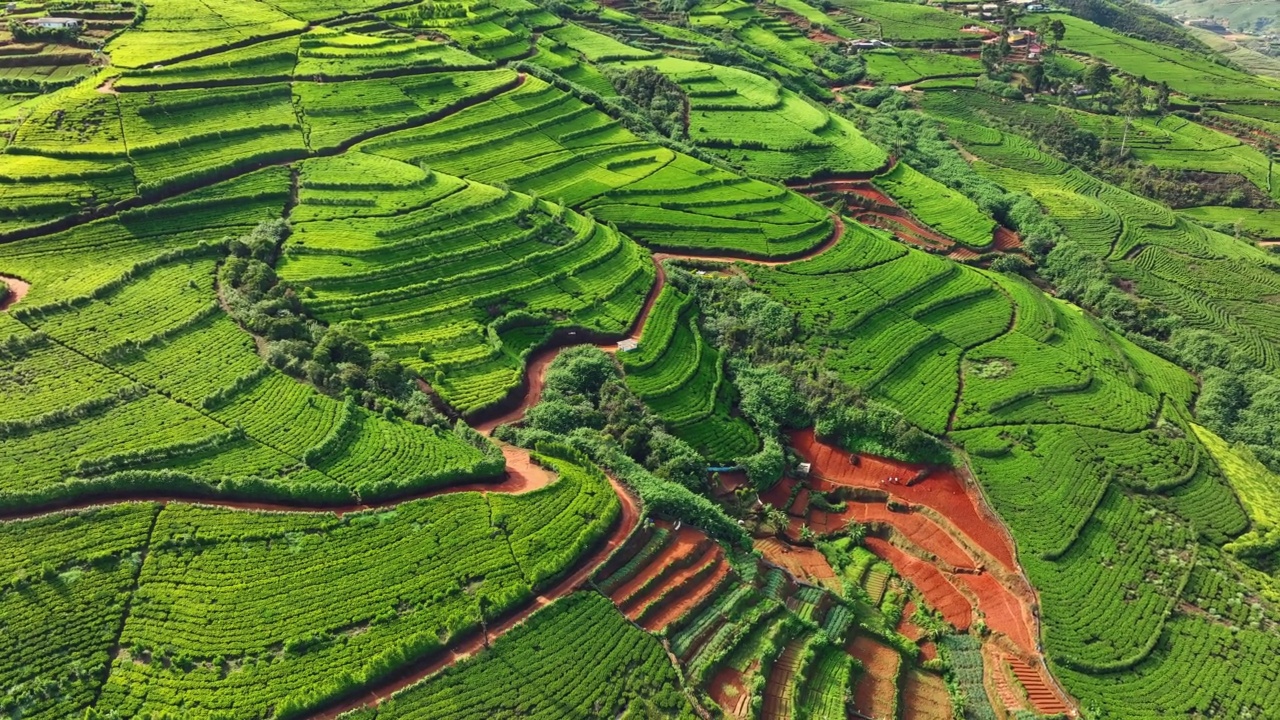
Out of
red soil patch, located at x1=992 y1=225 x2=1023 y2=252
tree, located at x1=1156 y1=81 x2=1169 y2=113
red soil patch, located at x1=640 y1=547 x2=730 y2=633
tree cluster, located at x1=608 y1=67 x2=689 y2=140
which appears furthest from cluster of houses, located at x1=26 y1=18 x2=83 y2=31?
tree, located at x1=1156 y1=81 x2=1169 y2=113

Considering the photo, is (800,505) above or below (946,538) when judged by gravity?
below

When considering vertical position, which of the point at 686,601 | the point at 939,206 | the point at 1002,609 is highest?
the point at 939,206

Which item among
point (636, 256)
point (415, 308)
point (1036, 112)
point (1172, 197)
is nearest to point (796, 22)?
point (1036, 112)

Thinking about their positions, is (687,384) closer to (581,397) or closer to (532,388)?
(581,397)

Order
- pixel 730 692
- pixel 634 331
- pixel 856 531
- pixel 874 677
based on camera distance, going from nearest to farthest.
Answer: pixel 730 692, pixel 874 677, pixel 856 531, pixel 634 331

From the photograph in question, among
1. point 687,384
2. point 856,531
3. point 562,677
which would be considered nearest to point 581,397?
point 687,384

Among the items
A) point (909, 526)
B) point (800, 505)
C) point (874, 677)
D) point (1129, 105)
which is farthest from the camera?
point (1129, 105)
